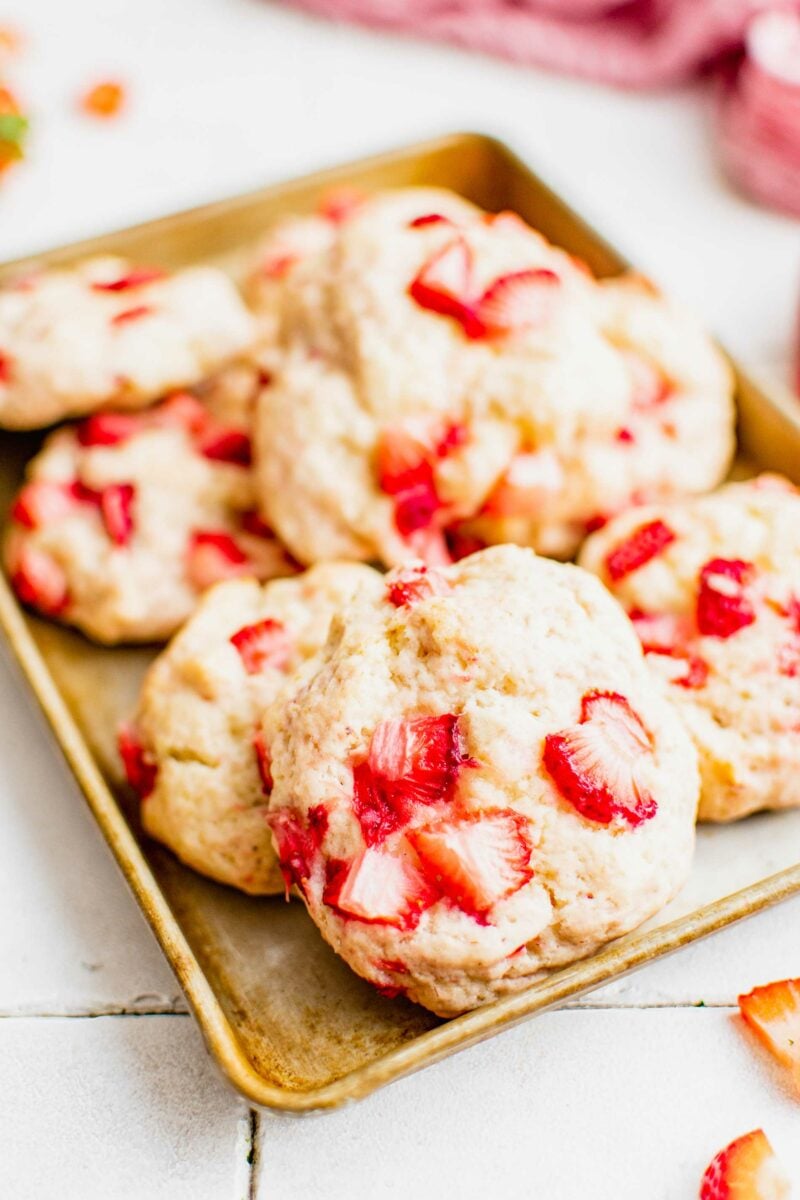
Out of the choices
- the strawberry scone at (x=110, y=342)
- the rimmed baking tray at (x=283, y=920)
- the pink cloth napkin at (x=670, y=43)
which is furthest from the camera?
the pink cloth napkin at (x=670, y=43)

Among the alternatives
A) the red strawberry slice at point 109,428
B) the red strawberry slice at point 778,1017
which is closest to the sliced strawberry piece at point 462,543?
the red strawberry slice at point 109,428

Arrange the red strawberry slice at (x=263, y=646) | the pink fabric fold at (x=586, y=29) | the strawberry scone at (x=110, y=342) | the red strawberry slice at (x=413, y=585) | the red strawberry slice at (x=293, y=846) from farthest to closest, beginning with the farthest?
the pink fabric fold at (x=586, y=29) < the strawberry scone at (x=110, y=342) < the red strawberry slice at (x=263, y=646) < the red strawberry slice at (x=413, y=585) < the red strawberry slice at (x=293, y=846)

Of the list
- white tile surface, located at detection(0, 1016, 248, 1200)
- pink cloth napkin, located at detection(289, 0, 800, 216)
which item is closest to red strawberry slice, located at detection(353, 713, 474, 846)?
white tile surface, located at detection(0, 1016, 248, 1200)

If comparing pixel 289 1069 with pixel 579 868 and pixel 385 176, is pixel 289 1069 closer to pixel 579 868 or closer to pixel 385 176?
pixel 579 868

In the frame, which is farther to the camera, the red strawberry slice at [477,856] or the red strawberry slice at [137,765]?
the red strawberry slice at [137,765]

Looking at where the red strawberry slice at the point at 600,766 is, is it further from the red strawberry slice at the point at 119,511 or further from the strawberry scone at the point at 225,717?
the red strawberry slice at the point at 119,511

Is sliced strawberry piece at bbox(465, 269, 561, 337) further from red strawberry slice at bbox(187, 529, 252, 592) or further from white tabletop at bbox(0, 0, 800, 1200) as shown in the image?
white tabletop at bbox(0, 0, 800, 1200)

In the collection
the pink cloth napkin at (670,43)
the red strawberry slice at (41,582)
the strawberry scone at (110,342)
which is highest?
the pink cloth napkin at (670,43)

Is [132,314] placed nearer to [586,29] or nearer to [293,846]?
[293,846]
